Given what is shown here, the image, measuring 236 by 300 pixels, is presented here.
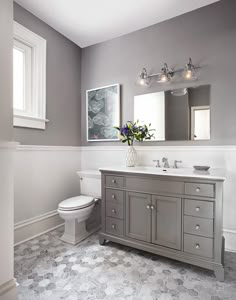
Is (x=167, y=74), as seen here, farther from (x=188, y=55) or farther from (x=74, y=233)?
(x=74, y=233)

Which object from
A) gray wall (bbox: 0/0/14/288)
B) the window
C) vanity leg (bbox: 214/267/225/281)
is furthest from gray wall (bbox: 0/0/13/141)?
vanity leg (bbox: 214/267/225/281)

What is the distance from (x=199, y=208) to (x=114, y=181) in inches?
33.0

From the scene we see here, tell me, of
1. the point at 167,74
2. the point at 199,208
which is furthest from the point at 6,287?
the point at 167,74

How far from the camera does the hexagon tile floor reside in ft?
4.45

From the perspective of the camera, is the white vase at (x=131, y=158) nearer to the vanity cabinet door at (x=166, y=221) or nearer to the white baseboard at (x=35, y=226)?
the vanity cabinet door at (x=166, y=221)

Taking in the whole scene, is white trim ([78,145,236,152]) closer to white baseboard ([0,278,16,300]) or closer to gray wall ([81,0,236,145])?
gray wall ([81,0,236,145])

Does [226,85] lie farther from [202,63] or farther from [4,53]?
[4,53]

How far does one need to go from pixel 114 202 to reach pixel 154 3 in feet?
7.17

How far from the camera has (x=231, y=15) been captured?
196cm

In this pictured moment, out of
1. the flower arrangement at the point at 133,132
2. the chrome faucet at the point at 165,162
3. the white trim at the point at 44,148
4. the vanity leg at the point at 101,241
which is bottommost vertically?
the vanity leg at the point at 101,241

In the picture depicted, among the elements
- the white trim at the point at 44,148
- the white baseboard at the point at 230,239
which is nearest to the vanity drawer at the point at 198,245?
the white baseboard at the point at 230,239

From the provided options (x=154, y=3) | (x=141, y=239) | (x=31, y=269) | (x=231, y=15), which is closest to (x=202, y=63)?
(x=231, y=15)

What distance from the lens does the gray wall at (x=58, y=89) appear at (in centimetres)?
223

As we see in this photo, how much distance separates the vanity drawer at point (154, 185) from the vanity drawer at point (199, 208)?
0.40ft
